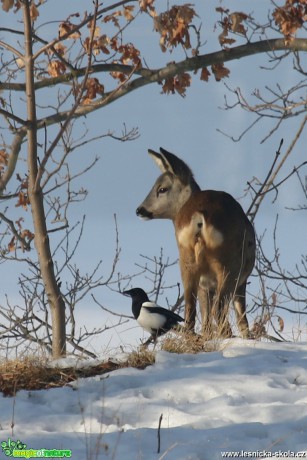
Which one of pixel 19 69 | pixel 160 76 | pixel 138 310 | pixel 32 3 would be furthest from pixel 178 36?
pixel 138 310

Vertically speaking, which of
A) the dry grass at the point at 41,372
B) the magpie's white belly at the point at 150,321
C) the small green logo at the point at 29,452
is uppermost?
the magpie's white belly at the point at 150,321

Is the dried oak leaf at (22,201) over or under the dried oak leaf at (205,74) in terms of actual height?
under

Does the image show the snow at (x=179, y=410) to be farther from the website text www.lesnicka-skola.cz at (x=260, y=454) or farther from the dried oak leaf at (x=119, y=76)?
the dried oak leaf at (x=119, y=76)

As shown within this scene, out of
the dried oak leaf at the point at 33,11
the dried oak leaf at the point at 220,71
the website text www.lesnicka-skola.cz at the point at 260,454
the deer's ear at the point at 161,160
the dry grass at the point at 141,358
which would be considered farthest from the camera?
the dried oak leaf at the point at 220,71

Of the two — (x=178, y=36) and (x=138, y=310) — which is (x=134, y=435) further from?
(x=178, y=36)

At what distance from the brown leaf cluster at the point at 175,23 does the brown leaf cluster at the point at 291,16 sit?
1167 millimetres

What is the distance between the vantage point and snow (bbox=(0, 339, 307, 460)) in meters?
6.33

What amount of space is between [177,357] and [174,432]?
2.00m

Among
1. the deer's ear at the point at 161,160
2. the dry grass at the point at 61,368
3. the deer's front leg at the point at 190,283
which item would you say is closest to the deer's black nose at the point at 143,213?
the deer's ear at the point at 161,160

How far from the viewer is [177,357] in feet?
28.0

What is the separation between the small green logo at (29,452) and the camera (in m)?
6.25

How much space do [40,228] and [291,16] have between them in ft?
14.6

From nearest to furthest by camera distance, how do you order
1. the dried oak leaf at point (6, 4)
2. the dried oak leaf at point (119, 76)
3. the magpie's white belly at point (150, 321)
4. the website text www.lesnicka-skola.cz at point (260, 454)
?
1. the website text www.lesnicka-skola.cz at point (260, 454)
2. the magpie's white belly at point (150, 321)
3. the dried oak leaf at point (6, 4)
4. the dried oak leaf at point (119, 76)

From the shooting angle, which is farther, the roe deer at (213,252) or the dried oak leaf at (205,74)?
the dried oak leaf at (205,74)
